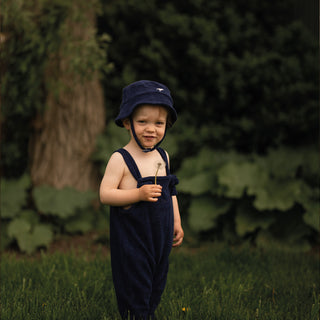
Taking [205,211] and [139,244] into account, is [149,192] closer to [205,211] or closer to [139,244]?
[139,244]

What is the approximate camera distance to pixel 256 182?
416 cm

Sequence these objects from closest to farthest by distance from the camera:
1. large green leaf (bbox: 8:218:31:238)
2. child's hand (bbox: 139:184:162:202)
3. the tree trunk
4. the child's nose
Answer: child's hand (bbox: 139:184:162:202)
the child's nose
large green leaf (bbox: 8:218:31:238)
the tree trunk

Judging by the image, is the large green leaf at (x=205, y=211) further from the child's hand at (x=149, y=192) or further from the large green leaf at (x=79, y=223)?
the child's hand at (x=149, y=192)

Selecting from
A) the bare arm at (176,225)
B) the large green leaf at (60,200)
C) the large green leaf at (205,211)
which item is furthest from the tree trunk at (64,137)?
the bare arm at (176,225)

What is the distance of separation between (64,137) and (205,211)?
1883 mm

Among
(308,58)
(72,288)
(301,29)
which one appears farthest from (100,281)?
(301,29)

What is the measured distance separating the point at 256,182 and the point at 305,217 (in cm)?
61

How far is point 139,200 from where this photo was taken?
192 cm

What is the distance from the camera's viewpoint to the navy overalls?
6.51ft

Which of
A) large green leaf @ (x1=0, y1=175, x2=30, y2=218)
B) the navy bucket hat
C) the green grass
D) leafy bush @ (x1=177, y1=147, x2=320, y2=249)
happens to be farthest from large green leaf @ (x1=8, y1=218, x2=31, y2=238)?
the navy bucket hat

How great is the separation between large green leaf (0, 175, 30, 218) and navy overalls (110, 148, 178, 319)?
7.87 feet

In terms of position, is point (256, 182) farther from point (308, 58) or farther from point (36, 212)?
point (36, 212)

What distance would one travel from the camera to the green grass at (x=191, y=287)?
2.37 metres

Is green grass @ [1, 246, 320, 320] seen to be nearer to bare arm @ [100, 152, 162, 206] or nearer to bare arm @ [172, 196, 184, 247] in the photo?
bare arm @ [172, 196, 184, 247]
